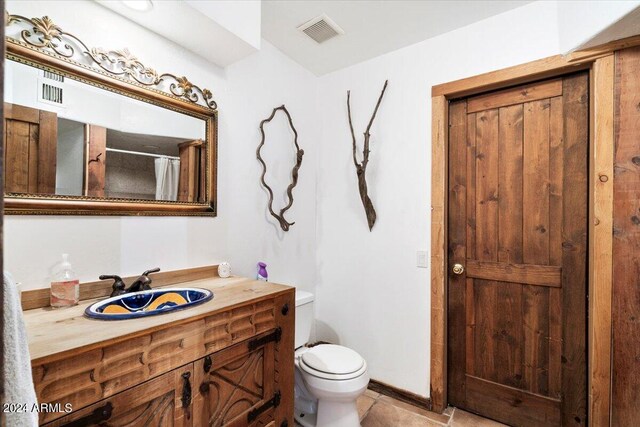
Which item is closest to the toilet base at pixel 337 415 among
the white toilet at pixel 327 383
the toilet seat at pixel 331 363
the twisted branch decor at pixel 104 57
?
the white toilet at pixel 327 383

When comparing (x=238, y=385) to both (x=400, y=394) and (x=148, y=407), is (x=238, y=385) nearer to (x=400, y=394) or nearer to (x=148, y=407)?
(x=148, y=407)

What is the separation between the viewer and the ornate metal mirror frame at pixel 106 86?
1.15 m

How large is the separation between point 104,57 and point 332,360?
1926mm

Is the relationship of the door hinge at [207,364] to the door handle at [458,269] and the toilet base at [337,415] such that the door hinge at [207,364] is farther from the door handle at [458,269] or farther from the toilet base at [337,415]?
the door handle at [458,269]

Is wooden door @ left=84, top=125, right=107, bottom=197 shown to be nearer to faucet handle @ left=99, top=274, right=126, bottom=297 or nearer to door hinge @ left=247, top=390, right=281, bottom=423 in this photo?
faucet handle @ left=99, top=274, right=126, bottom=297

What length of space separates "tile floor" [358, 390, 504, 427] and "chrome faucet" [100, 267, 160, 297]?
155cm

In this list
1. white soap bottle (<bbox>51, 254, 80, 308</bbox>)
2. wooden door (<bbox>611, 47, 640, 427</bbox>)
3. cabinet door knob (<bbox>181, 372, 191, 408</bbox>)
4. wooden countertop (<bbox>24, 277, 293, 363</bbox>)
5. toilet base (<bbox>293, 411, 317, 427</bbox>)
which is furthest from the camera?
toilet base (<bbox>293, 411, 317, 427</bbox>)

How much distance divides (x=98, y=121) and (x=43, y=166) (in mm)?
Result: 294

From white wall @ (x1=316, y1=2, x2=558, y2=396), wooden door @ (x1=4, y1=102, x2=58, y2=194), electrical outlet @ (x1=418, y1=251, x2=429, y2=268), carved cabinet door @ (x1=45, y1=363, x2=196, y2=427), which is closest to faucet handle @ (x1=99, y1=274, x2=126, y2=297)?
wooden door @ (x1=4, y1=102, x2=58, y2=194)

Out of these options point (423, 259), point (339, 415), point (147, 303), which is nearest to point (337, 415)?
point (339, 415)

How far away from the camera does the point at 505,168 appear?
1.89 metres

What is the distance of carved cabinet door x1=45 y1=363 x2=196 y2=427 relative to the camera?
847mm

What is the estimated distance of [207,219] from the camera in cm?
177

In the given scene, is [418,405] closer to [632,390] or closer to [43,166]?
[632,390]
